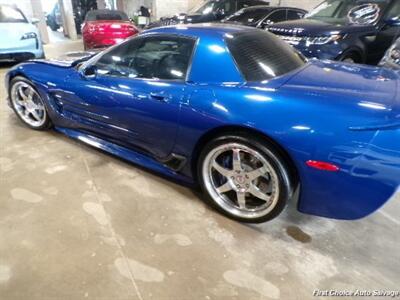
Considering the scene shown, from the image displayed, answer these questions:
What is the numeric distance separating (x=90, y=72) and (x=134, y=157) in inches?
33.1

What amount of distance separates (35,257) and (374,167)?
6.64 ft

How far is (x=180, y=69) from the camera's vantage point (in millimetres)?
2191

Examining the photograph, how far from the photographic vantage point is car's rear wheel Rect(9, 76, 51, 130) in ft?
10.5

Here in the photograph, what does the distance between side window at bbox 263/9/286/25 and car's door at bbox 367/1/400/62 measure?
247cm

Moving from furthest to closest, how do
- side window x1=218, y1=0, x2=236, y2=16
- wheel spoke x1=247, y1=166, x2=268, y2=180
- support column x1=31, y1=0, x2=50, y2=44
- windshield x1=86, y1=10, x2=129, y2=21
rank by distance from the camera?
support column x1=31, y1=0, x2=50, y2=44, windshield x1=86, y1=10, x2=129, y2=21, side window x1=218, y1=0, x2=236, y2=16, wheel spoke x1=247, y1=166, x2=268, y2=180

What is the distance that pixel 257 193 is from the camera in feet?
6.70

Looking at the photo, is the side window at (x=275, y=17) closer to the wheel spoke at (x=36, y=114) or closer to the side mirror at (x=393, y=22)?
the side mirror at (x=393, y=22)

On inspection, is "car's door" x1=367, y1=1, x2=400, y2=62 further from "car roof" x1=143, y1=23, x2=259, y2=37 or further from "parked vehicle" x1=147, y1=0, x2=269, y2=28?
"parked vehicle" x1=147, y1=0, x2=269, y2=28

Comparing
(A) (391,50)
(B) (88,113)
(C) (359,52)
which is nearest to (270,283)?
(B) (88,113)

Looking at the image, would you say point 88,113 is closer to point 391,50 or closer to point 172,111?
point 172,111

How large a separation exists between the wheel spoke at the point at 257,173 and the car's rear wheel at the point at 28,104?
7.66ft

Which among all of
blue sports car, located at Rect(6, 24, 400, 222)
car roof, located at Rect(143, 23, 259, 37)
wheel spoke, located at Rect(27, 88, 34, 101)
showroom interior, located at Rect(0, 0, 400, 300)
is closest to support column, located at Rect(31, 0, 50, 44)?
wheel spoke, located at Rect(27, 88, 34, 101)

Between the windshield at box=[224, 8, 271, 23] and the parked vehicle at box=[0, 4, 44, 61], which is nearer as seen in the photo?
the parked vehicle at box=[0, 4, 44, 61]

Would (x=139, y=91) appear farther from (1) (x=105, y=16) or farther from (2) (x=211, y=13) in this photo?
(1) (x=105, y=16)
